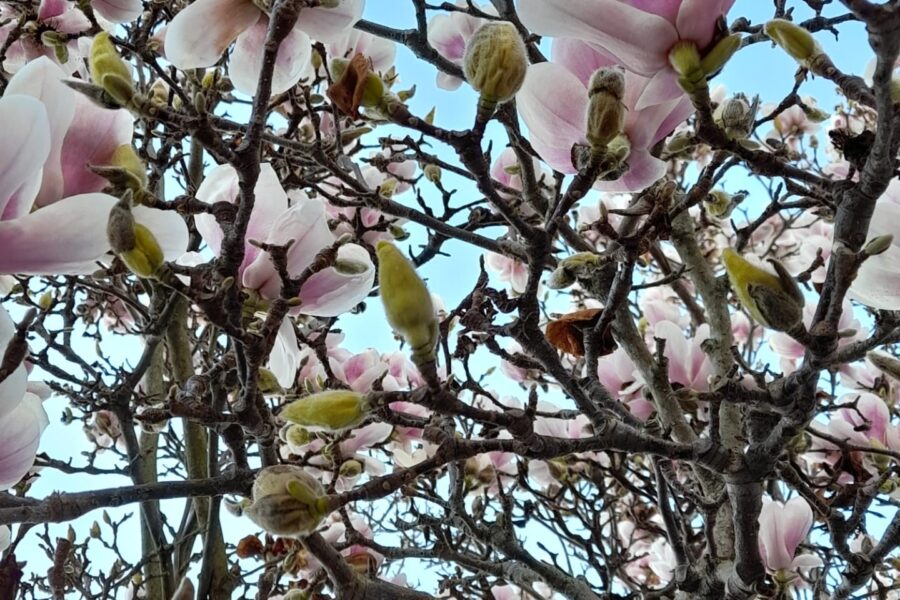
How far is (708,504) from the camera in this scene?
1.21 meters

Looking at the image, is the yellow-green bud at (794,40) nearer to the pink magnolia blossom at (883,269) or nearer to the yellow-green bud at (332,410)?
the pink magnolia blossom at (883,269)

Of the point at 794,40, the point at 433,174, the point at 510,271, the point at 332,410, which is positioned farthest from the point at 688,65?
the point at 510,271

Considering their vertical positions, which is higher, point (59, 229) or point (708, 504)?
point (59, 229)

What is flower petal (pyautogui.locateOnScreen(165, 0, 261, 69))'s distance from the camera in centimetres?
99

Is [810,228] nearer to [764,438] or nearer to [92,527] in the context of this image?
[764,438]

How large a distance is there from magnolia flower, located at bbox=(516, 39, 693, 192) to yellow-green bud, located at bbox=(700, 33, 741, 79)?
83mm

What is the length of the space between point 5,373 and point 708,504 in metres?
1.02

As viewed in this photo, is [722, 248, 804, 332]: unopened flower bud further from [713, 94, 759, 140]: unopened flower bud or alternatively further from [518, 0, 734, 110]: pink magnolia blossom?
[713, 94, 759, 140]: unopened flower bud


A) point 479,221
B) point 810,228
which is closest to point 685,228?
point 479,221

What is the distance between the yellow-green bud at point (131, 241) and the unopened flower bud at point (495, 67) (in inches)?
13.4

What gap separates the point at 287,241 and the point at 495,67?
0.39m

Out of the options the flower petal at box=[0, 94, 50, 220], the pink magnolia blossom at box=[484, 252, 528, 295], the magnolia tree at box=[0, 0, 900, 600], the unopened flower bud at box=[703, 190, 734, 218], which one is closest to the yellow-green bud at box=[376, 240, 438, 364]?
the magnolia tree at box=[0, 0, 900, 600]

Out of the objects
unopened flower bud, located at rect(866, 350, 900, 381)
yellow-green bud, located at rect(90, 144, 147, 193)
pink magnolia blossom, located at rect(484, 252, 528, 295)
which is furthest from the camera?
pink magnolia blossom, located at rect(484, 252, 528, 295)

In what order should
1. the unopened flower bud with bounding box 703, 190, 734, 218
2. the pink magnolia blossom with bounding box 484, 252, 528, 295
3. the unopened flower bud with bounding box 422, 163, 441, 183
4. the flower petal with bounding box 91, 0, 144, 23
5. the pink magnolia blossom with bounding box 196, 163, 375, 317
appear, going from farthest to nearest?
the pink magnolia blossom with bounding box 484, 252, 528, 295
the unopened flower bud with bounding box 422, 163, 441, 183
the unopened flower bud with bounding box 703, 190, 734, 218
the flower petal with bounding box 91, 0, 144, 23
the pink magnolia blossom with bounding box 196, 163, 375, 317
